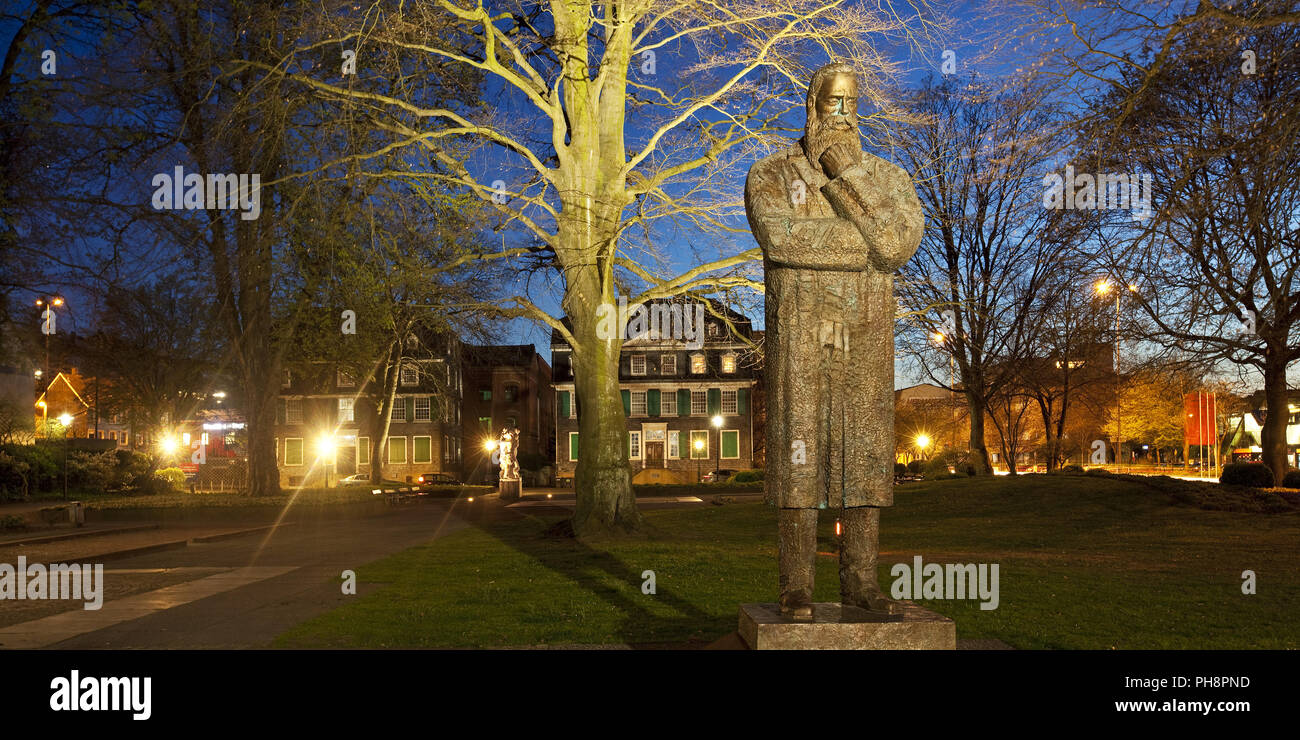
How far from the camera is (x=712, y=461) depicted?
66000mm

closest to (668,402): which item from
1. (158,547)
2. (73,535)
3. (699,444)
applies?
(699,444)

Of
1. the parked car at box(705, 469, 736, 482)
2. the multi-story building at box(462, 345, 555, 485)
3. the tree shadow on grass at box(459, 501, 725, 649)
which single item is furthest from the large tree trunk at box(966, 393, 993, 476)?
the multi-story building at box(462, 345, 555, 485)

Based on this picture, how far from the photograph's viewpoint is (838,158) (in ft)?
19.2

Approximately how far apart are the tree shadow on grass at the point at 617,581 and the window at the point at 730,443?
4348 centimetres

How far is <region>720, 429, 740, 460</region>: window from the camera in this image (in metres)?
66.1

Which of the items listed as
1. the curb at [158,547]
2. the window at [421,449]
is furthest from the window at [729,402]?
the curb at [158,547]

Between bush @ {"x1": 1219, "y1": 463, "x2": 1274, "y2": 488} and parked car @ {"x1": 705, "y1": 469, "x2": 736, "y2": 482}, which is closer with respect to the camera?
bush @ {"x1": 1219, "y1": 463, "x2": 1274, "y2": 488}

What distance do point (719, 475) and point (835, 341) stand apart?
191 ft

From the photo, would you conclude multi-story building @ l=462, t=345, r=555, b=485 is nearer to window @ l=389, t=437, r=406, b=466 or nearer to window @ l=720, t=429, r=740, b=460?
window @ l=389, t=437, r=406, b=466

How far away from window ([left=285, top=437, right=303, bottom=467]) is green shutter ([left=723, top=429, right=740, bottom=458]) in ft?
104

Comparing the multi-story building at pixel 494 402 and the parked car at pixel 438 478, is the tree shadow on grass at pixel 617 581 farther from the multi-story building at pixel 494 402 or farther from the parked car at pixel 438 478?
the multi-story building at pixel 494 402

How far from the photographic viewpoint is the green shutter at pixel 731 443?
66062 mm

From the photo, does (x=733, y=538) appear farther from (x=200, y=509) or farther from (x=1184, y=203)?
(x=200, y=509)

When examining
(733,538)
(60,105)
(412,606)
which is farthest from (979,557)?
Answer: (60,105)
